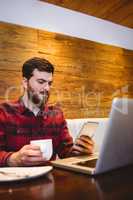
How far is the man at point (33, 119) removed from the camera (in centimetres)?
157

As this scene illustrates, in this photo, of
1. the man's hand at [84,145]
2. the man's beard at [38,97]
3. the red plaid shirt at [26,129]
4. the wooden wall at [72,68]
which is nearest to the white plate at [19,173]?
the man's hand at [84,145]

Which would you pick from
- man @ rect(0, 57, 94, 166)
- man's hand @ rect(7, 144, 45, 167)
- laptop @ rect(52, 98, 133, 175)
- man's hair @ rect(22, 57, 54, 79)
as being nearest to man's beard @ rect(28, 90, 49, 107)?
man @ rect(0, 57, 94, 166)

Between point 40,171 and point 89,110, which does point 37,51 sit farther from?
point 40,171

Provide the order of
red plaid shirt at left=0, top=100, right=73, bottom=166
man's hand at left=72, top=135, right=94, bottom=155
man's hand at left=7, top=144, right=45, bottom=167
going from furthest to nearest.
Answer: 1. red plaid shirt at left=0, top=100, right=73, bottom=166
2. man's hand at left=72, top=135, right=94, bottom=155
3. man's hand at left=7, top=144, right=45, bottom=167

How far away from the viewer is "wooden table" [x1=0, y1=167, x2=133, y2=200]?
0.68 meters

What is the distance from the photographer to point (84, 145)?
1.23 meters

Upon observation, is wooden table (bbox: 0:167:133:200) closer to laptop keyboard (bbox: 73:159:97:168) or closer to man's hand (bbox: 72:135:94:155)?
laptop keyboard (bbox: 73:159:97:168)

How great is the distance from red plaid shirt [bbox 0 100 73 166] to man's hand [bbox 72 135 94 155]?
26 cm

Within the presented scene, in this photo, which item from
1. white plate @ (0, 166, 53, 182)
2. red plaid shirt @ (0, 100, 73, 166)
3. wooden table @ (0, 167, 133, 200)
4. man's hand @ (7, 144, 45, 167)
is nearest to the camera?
wooden table @ (0, 167, 133, 200)

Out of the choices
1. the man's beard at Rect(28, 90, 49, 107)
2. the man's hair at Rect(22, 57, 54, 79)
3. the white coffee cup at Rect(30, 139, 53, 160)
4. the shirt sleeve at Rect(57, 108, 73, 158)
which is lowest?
the shirt sleeve at Rect(57, 108, 73, 158)

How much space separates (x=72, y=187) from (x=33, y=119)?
36.3 inches

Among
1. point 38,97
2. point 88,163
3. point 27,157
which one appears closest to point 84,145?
point 88,163

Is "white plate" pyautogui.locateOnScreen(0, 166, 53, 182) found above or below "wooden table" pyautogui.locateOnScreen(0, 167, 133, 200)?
above

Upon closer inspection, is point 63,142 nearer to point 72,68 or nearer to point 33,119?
point 33,119
